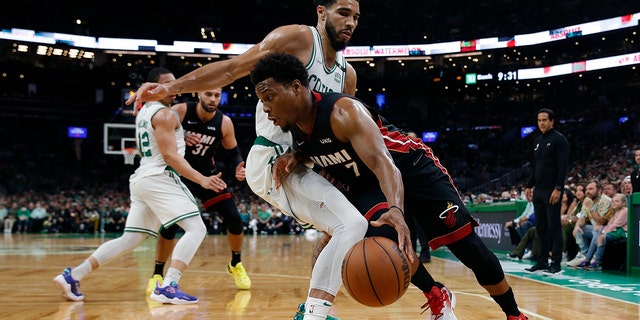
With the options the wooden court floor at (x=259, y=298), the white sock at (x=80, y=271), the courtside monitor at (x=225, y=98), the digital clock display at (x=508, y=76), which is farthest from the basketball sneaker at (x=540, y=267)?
the courtside monitor at (x=225, y=98)

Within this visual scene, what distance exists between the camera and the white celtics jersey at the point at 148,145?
5230mm

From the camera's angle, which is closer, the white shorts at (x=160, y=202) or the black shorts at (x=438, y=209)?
the black shorts at (x=438, y=209)

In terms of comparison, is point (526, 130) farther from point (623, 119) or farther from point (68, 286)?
point (68, 286)

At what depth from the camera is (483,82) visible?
114 ft

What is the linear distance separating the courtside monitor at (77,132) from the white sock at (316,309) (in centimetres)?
3112

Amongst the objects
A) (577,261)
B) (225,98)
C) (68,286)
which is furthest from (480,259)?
(225,98)

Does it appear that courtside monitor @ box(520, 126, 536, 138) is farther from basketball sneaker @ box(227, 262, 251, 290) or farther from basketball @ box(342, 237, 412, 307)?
basketball @ box(342, 237, 412, 307)

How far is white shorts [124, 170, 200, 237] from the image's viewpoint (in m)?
5.09

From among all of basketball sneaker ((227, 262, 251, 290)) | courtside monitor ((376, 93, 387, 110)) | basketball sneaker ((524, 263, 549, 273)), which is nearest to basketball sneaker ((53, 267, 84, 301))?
basketball sneaker ((227, 262, 251, 290))

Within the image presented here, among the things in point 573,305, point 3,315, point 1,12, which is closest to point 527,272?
point 573,305

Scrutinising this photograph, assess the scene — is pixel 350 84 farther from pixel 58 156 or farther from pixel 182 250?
pixel 58 156

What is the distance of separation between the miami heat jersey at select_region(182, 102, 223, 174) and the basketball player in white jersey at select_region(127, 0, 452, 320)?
7.32ft

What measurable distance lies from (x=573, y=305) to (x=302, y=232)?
1864 centimetres

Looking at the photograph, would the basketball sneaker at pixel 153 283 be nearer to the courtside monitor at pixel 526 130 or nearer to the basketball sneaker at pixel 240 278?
the basketball sneaker at pixel 240 278
